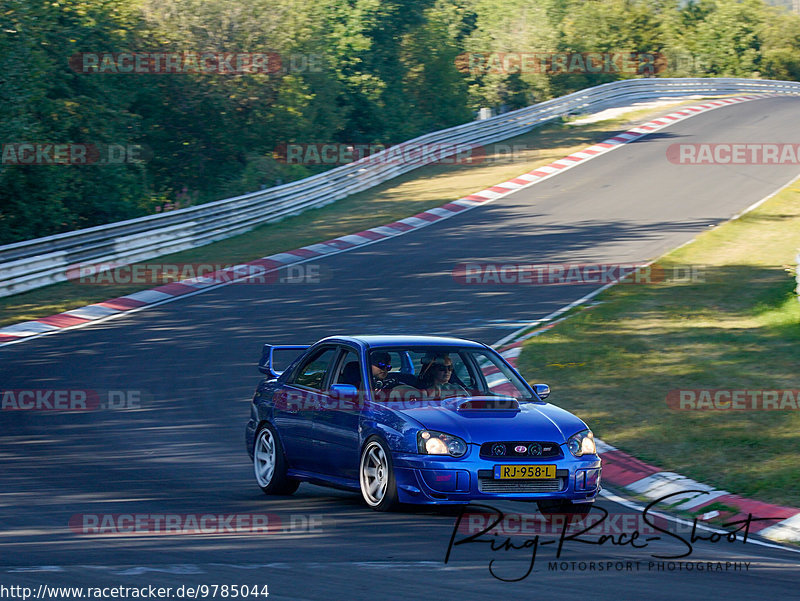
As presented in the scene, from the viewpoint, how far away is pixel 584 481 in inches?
324

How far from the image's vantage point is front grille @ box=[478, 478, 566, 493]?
26.2ft

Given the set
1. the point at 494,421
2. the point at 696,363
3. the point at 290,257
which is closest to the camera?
the point at 494,421

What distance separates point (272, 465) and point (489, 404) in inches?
83.2

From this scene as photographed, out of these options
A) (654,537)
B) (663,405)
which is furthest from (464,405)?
(663,405)

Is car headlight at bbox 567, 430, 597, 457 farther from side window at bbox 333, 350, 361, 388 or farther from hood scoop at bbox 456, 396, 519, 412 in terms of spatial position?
side window at bbox 333, 350, 361, 388

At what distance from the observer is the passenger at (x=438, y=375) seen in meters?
9.12

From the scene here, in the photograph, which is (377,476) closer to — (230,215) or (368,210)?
(230,215)

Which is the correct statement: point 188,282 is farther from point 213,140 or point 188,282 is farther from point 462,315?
point 213,140

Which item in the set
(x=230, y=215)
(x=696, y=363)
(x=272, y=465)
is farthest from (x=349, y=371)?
(x=230, y=215)

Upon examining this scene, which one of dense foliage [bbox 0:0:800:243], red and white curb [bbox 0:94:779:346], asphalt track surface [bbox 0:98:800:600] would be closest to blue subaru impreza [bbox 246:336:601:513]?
asphalt track surface [bbox 0:98:800:600]

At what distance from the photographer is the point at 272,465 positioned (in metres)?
9.59

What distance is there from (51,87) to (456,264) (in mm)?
12974

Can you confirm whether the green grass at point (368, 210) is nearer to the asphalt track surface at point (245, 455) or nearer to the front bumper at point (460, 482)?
the asphalt track surface at point (245, 455)

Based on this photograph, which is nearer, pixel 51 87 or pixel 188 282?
pixel 188 282
